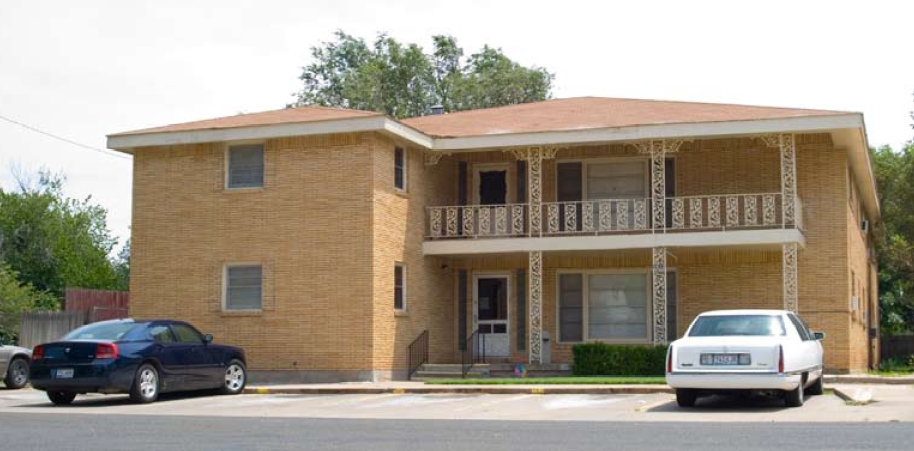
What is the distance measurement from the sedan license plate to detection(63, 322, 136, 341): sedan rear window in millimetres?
9474

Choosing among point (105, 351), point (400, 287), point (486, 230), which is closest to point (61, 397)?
point (105, 351)

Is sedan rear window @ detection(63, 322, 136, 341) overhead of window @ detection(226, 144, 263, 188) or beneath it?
beneath

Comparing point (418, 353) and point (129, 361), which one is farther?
point (418, 353)

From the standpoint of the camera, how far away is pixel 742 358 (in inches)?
675

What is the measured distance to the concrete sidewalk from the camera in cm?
2116

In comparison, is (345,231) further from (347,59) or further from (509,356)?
(347,59)

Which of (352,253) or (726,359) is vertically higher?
(352,253)

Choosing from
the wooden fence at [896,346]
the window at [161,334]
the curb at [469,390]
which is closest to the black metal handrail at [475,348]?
the curb at [469,390]

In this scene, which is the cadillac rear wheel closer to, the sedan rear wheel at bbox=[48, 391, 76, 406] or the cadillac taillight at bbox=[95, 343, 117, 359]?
the cadillac taillight at bbox=[95, 343, 117, 359]

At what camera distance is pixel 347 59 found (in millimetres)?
59312

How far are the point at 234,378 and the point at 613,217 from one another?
32.4 ft

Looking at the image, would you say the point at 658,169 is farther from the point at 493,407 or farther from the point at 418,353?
the point at 493,407

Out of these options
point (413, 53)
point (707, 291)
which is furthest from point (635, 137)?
point (413, 53)

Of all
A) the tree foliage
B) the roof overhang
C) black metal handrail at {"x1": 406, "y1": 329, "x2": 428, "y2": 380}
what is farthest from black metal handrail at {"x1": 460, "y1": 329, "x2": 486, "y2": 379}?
the tree foliage
